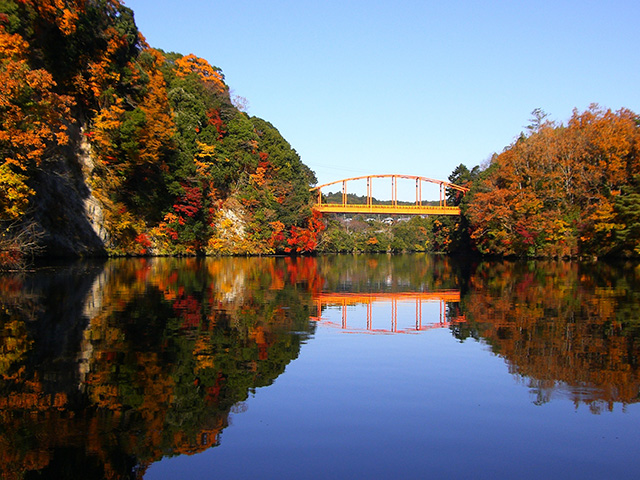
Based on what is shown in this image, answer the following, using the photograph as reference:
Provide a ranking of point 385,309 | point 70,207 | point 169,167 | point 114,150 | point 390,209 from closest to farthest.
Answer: point 385,309 < point 70,207 < point 114,150 < point 169,167 < point 390,209

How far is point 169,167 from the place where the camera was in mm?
47188

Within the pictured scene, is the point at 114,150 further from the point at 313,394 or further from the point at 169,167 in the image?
the point at 313,394

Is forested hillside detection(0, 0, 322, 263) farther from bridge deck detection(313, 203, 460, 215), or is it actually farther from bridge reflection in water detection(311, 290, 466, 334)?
bridge deck detection(313, 203, 460, 215)

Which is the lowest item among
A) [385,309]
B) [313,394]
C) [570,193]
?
[313,394]

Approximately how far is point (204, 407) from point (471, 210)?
57377 millimetres

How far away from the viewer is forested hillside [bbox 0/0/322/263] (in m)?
23.1

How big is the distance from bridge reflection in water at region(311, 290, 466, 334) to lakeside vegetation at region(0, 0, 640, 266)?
1352 cm

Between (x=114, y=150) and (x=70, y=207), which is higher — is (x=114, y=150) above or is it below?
above

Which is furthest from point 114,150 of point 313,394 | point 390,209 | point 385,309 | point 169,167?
point 390,209

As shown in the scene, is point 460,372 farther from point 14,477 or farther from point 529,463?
point 14,477

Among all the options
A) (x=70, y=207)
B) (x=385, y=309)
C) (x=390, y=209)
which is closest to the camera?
(x=385, y=309)

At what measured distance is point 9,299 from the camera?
14578 millimetres

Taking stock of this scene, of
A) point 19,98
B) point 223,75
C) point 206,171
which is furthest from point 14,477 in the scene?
point 223,75

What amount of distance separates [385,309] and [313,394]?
8.70 m
